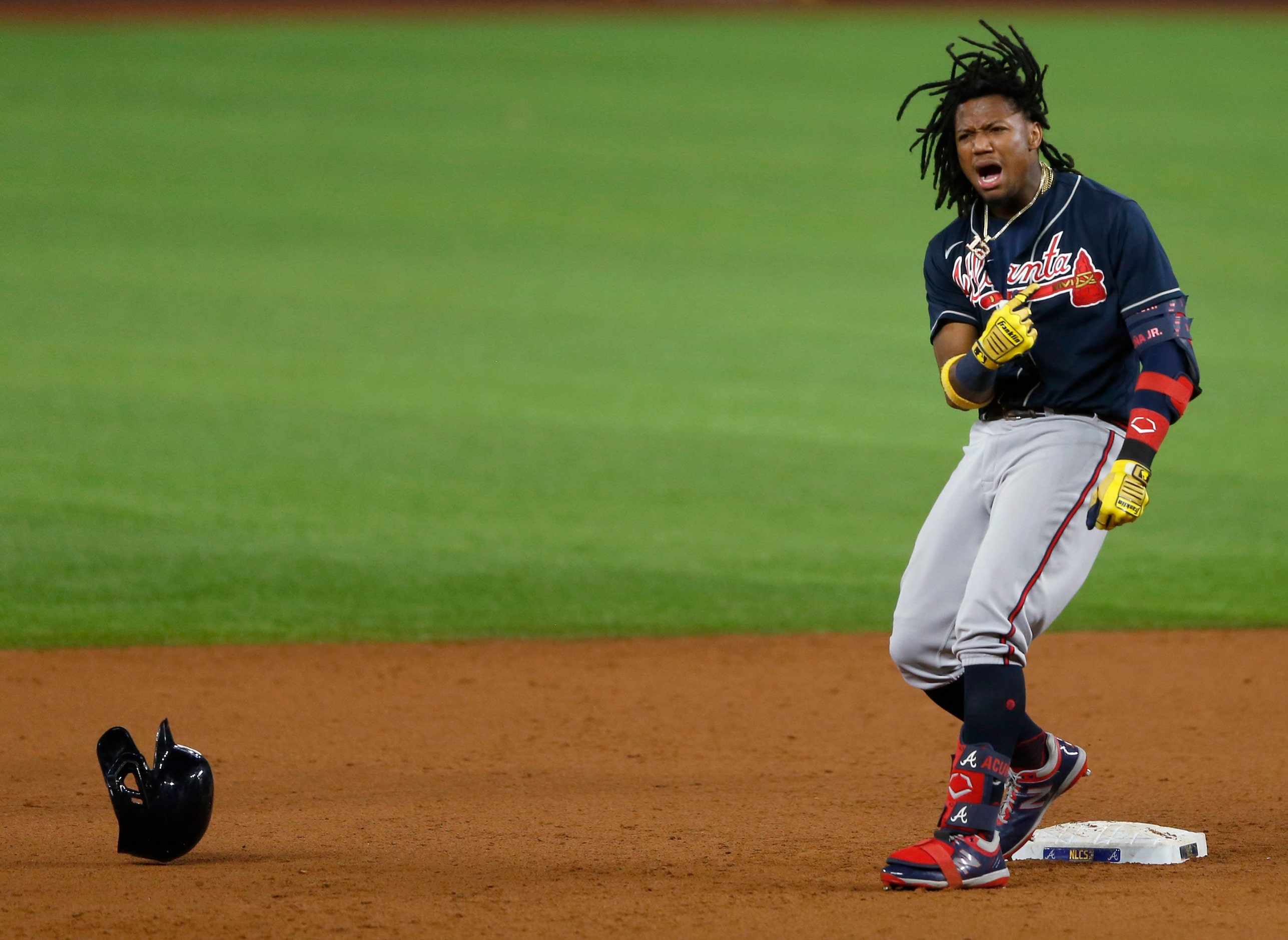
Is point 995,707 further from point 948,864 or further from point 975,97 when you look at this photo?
point 975,97

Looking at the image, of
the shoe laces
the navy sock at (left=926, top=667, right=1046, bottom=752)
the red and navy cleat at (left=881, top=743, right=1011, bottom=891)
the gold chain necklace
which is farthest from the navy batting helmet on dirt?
the gold chain necklace

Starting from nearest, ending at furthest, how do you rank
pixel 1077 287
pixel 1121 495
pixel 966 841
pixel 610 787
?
pixel 1121 495
pixel 966 841
pixel 1077 287
pixel 610 787

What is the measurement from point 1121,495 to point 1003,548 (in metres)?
0.35

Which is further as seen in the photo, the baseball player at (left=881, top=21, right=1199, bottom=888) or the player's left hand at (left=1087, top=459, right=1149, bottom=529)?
the baseball player at (left=881, top=21, right=1199, bottom=888)

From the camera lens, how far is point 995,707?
4277 millimetres

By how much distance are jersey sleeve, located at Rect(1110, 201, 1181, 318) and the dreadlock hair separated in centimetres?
40

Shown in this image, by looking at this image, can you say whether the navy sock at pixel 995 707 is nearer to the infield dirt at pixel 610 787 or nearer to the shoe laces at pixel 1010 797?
the shoe laces at pixel 1010 797

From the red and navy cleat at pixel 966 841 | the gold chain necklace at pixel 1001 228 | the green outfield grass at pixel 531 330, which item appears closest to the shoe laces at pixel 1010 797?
the red and navy cleat at pixel 966 841

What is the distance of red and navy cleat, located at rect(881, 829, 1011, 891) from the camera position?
4.13 meters

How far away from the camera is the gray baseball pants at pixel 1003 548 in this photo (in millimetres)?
4285

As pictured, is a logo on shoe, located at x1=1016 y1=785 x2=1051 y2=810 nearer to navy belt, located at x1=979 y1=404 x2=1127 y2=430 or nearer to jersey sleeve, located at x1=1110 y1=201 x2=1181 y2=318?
navy belt, located at x1=979 y1=404 x2=1127 y2=430

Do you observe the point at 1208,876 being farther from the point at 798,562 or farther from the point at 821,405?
the point at 821,405

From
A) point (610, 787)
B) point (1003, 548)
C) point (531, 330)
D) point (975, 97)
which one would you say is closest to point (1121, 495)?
point (1003, 548)

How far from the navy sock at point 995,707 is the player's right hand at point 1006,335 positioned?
0.80 m
